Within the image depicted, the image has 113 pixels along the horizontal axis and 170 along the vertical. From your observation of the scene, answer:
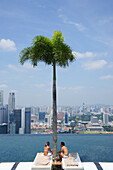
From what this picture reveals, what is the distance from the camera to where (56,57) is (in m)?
5.63

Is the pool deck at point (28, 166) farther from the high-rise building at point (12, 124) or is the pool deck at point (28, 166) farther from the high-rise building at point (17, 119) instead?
the high-rise building at point (17, 119)

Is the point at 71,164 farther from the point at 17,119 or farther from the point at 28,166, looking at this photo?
the point at 17,119

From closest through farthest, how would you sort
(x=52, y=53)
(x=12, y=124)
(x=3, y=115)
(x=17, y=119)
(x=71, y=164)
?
(x=71, y=164), (x=52, y=53), (x=12, y=124), (x=17, y=119), (x=3, y=115)

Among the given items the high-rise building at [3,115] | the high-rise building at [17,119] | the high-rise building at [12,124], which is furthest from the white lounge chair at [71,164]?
the high-rise building at [3,115]

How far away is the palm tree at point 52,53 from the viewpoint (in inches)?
221

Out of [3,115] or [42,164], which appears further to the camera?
[3,115]

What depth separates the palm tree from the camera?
5.61 m

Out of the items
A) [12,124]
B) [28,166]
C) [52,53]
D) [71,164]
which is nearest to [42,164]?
[71,164]

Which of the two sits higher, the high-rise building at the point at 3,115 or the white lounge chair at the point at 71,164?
the white lounge chair at the point at 71,164

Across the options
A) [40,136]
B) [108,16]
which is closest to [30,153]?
[40,136]

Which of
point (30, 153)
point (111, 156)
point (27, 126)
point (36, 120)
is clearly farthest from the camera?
point (36, 120)

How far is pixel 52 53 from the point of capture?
5.73 meters

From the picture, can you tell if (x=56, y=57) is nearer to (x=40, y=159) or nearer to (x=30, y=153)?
(x=40, y=159)

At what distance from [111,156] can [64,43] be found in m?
5.39
